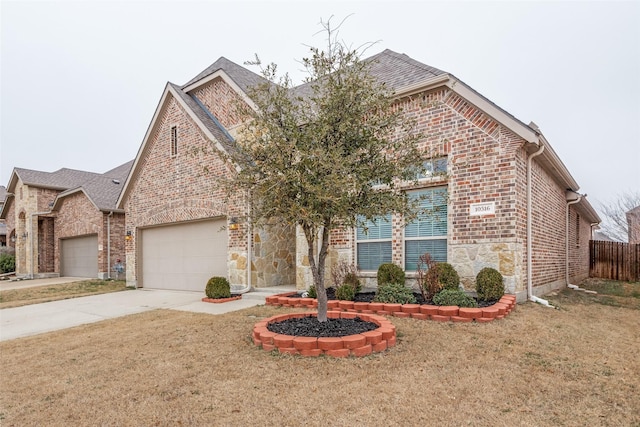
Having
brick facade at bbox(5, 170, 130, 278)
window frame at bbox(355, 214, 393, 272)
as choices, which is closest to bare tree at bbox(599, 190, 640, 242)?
window frame at bbox(355, 214, 393, 272)

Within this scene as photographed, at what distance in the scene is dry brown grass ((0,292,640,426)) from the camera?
10.3 feet

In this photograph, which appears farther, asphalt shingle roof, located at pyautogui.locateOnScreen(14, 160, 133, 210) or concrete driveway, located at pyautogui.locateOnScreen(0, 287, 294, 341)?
asphalt shingle roof, located at pyautogui.locateOnScreen(14, 160, 133, 210)

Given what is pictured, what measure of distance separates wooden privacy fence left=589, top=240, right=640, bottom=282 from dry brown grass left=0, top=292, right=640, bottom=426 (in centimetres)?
1092

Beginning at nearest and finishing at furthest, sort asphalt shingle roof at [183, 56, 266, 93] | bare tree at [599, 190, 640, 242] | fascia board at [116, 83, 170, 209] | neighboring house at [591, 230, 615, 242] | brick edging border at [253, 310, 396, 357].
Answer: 1. brick edging border at [253, 310, 396, 357]
2. asphalt shingle roof at [183, 56, 266, 93]
3. fascia board at [116, 83, 170, 209]
4. bare tree at [599, 190, 640, 242]
5. neighboring house at [591, 230, 615, 242]

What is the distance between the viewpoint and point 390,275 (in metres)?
8.06

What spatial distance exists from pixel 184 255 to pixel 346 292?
692 cm

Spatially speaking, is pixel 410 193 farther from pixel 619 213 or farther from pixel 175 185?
pixel 619 213

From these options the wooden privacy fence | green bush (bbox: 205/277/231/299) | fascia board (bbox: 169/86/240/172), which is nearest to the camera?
green bush (bbox: 205/277/231/299)

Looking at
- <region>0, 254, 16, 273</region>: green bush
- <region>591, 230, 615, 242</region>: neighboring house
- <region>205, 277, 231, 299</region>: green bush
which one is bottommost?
<region>0, 254, 16, 273</region>: green bush

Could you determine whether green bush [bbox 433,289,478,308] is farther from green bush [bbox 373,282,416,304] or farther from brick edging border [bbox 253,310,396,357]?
brick edging border [bbox 253,310,396,357]

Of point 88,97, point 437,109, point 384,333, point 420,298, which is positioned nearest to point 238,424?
point 384,333

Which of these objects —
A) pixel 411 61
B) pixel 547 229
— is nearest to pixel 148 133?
pixel 411 61

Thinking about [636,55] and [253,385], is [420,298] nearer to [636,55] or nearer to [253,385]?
[253,385]

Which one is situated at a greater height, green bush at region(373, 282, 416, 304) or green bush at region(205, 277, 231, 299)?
green bush at region(373, 282, 416, 304)
